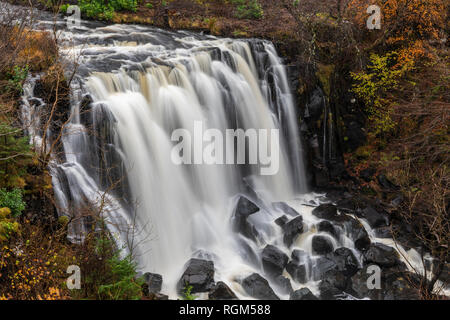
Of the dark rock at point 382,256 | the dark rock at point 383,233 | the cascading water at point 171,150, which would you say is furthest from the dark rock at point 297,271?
the dark rock at point 383,233

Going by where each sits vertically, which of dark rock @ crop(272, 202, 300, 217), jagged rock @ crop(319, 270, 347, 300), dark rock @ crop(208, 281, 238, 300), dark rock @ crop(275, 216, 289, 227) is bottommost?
jagged rock @ crop(319, 270, 347, 300)

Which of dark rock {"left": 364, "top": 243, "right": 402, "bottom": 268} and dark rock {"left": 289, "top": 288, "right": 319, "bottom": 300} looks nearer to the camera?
dark rock {"left": 289, "top": 288, "right": 319, "bottom": 300}

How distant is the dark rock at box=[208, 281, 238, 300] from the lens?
333 inches

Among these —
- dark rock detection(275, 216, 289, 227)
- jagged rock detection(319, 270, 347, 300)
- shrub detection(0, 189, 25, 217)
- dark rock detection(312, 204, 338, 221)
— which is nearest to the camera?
shrub detection(0, 189, 25, 217)

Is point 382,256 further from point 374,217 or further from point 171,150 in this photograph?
point 171,150

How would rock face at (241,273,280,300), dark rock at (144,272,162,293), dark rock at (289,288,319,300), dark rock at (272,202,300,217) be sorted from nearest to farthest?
dark rock at (144,272,162,293) < rock face at (241,273,280,300) < dark rock at (289,288,319,300) < dark rock at (272,202,300,217)

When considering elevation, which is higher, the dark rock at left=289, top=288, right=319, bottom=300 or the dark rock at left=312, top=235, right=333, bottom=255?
the dark rock at left=312, top=235, right=333, bottom=255

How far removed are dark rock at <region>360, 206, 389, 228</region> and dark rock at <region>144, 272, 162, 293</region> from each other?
758 centimetres

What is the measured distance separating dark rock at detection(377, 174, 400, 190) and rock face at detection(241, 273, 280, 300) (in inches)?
285

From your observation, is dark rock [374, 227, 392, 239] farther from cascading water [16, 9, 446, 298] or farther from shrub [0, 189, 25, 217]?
shrub [0, 189, 25, 217]

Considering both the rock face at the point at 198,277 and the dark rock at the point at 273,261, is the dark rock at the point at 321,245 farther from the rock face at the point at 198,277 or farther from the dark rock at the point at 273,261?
the rock face at the point at 198,277

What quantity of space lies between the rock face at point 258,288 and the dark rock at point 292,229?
227 centimetres

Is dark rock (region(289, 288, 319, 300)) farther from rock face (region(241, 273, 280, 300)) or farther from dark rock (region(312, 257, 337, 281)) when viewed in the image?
dark rock (region(312, 257, 337, 281))

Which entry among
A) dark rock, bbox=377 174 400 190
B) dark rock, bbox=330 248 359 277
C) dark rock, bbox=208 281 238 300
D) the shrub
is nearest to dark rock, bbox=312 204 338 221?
dark rock, bbox=330 248 359 277
